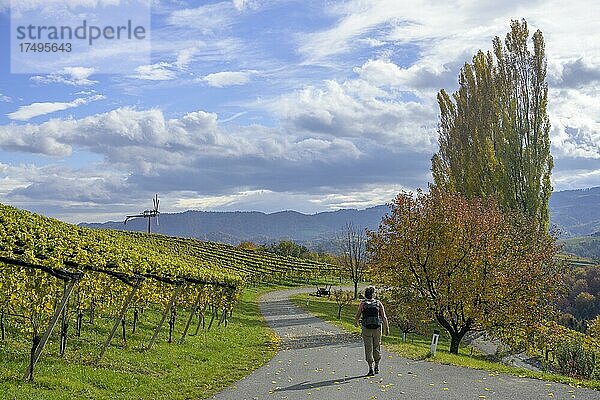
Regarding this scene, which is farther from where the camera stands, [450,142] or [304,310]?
[304,310]

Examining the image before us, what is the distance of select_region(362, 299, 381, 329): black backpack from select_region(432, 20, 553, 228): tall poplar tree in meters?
23.5

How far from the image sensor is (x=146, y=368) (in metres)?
13.9

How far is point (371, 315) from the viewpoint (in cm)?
1321

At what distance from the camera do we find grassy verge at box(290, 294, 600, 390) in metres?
14.8

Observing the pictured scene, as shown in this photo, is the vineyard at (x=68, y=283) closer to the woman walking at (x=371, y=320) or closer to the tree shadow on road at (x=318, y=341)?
the tree shadow on road at (x=318, y=341)

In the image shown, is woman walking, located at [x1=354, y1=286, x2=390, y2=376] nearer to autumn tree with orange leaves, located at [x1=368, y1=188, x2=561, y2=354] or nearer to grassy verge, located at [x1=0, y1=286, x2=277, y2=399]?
grassy verge, located at [x1=0, y1=286, x2=277, y2=399]

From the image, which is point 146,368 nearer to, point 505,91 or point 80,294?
point 80,294

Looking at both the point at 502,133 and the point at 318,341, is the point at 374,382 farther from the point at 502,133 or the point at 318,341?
the point at 502,133

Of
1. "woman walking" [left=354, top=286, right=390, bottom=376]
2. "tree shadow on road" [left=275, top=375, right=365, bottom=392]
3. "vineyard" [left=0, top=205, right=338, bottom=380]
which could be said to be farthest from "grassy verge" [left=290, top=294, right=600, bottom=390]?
"vineyard" [left=0, top=205, right=338, bottom=380]

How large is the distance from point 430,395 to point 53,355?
806 centimetres

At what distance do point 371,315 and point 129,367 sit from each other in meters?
5.55

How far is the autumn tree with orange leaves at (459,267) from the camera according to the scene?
2228 cm

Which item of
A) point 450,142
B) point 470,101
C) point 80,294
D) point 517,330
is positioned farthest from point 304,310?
point 80,294

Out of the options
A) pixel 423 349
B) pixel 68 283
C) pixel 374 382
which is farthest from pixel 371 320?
pixel 423 349
